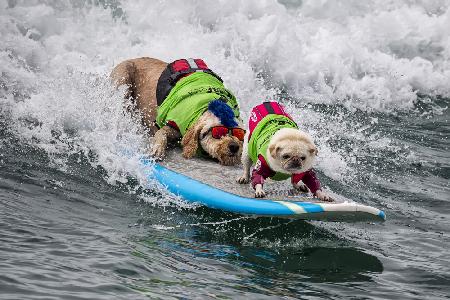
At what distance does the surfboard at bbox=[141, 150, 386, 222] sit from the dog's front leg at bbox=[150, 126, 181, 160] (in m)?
0.10

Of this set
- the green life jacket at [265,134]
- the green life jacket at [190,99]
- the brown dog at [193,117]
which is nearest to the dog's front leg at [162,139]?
the brown dog at [193,117]

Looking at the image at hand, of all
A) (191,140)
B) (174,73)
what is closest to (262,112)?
(191,140)

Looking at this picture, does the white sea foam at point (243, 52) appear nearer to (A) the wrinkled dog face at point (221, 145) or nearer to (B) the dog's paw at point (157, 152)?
(B) the dog's paw at point (157, 152)

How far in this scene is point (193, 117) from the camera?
836 centimetres

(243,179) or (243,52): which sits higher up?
(243,52)

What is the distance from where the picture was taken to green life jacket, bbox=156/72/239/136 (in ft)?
27.6

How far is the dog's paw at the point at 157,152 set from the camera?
8164mm

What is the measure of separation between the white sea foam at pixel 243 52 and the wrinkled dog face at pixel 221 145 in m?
1.27

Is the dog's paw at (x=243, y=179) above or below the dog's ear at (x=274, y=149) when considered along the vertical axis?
below

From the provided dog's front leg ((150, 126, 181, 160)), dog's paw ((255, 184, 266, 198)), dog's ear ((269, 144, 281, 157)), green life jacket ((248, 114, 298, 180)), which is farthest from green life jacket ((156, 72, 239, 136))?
dog's ear ((269, 144, 281, 157))

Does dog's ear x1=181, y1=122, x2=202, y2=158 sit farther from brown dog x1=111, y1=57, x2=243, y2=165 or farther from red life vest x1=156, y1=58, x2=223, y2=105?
red life vest x1=156, y1=58, x2=223, y2=105

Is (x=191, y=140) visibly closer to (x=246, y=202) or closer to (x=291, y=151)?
(x=246, y=202)

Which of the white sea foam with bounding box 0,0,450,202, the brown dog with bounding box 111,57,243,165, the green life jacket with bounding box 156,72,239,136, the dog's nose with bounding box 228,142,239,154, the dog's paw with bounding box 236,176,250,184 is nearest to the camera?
the dog's paw with bounding box 236,176,250,184

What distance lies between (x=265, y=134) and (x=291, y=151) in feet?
1.64
